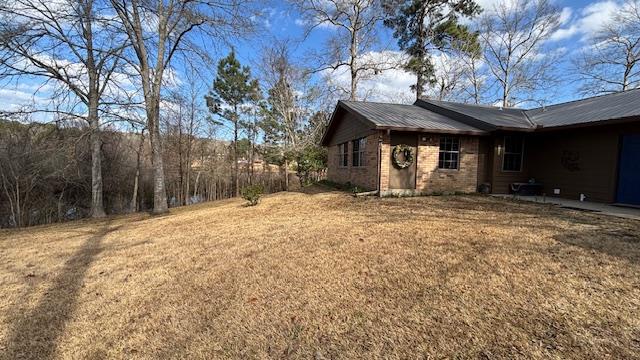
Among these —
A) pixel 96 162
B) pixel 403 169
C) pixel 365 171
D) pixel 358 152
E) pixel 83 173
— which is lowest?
pixel 83 173

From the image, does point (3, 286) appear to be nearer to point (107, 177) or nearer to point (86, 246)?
point (86, 246)

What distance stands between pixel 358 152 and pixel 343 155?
210cm

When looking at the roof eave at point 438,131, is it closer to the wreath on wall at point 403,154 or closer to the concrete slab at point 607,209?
the wreath on wall at point 403,154

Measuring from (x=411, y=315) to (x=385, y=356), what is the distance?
0.64 m

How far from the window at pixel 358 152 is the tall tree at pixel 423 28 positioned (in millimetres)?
10417

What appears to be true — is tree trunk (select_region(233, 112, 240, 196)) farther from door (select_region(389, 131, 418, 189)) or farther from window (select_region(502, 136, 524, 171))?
window (select_region(502, 136, 524, 171))

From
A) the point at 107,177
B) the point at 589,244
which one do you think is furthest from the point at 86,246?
the point at 107,177

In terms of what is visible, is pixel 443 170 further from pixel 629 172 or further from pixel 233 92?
pixel 233 92

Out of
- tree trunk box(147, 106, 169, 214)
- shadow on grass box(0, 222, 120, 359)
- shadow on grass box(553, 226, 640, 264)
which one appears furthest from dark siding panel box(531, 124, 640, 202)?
tree trunk box(147, 106, 169, 214)

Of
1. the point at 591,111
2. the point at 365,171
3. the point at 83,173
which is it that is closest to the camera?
the point at 591,111

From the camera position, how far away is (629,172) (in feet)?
26.1

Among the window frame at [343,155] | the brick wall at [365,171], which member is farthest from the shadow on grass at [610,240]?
the window frame at [343,155]

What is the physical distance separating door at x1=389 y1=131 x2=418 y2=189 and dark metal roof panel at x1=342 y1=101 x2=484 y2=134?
479 mm

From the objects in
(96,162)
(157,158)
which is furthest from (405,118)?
(96,162)
